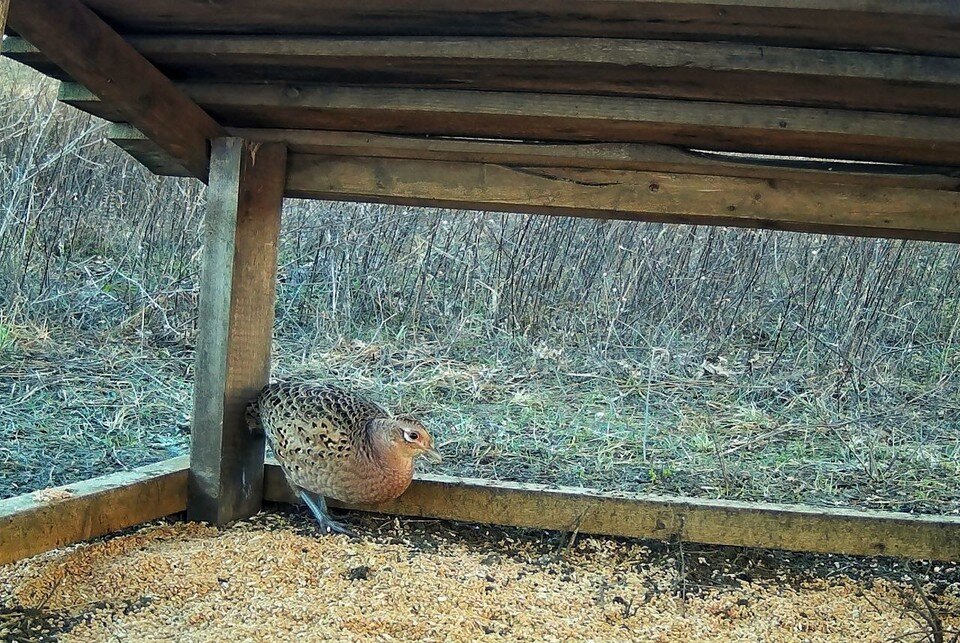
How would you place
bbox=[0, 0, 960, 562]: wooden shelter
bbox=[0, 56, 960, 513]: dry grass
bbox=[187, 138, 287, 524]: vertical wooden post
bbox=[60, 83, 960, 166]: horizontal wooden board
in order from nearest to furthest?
bbox=[0, 0, 960, 562]: wooden shelter → bbox=[60, 83, 960, 166]: horizontal wooden board → bbox=[187, 138, 287, 524]: vertical wooden post → bbox=[0, 56, 960, 513]: dry grass

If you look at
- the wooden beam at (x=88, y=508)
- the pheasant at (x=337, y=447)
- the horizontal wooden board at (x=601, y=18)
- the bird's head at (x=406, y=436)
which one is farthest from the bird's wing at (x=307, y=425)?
the horizontal wooden board at (x=601, y=18)

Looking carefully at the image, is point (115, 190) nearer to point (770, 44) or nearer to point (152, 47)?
point (152, 47)

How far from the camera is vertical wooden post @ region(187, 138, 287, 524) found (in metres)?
3.76

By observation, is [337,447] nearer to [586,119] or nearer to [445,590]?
[445,590]

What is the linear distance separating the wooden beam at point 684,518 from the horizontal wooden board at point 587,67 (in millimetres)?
1698

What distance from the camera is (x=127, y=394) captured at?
18.5 feet

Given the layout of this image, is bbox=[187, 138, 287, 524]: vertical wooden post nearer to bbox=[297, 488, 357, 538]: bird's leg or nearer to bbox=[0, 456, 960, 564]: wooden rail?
bbox=[0, 456, 960, 564]: wooden rail

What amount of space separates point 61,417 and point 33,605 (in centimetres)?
218

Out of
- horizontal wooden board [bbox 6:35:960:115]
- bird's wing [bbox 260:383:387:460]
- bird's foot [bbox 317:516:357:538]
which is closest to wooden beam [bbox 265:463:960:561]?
bird's foot [bbox 317:516:357:538]

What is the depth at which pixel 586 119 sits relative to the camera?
3268 millimetres

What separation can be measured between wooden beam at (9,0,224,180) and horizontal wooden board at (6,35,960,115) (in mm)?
140

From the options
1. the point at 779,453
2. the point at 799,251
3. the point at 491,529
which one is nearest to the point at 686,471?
the point at 779,453

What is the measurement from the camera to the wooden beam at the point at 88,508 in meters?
3.25

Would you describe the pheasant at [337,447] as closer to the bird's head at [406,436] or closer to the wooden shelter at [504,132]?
the bird's head at [406,436]
